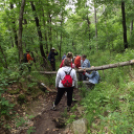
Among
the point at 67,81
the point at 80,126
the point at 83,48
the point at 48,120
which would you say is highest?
the point at 83,48

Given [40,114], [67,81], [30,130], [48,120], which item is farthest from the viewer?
[40,114]

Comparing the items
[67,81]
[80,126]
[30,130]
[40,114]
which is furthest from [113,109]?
[40,114]

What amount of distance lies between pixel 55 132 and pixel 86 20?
5.20 meters

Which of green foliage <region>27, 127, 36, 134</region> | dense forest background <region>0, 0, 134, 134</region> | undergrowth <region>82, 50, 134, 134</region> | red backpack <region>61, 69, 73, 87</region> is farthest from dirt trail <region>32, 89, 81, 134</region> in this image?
red backpack <region>61, 69, 73, 87</region>

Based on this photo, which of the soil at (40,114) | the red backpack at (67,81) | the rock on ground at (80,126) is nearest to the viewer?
the rock on ground at (80,126)

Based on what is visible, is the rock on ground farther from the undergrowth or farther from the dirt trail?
the dirt trail

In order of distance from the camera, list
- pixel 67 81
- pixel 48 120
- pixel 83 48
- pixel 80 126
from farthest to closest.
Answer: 1. pixel 83 48
2. pixel 48 120
3. pixel 67 81
4. pixel 80 126

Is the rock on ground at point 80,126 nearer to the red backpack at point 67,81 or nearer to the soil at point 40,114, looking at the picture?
the soil at point 40,114

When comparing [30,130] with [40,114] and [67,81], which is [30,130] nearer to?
[40,114]

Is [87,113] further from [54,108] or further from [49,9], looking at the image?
[49,9]

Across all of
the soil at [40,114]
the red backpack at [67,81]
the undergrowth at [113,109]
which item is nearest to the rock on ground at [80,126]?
the undergrowth at [113,109]

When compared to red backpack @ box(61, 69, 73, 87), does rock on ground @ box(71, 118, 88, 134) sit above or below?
below

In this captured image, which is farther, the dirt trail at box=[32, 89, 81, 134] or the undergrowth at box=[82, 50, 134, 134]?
the dirt trail at box=[32, 89, 81, 134]

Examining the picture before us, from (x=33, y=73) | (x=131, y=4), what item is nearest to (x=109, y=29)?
(x=131, y=4)
